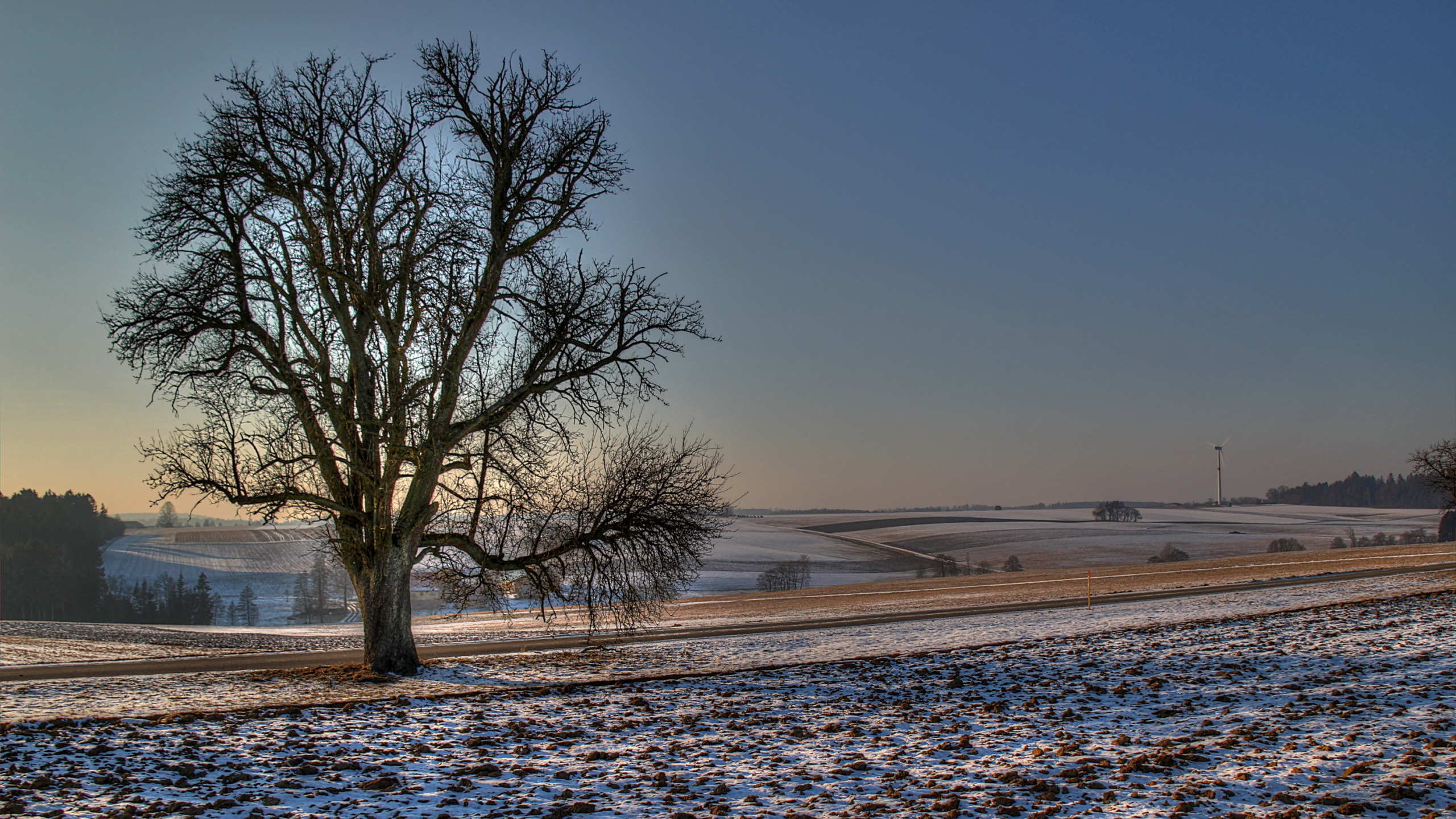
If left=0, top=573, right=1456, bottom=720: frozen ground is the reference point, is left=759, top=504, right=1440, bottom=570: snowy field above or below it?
below

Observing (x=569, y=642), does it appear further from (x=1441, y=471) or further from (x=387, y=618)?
(x=1441, y=471)

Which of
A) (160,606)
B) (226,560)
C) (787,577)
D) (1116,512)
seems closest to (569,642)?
(787,577)

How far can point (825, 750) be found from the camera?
964 cm

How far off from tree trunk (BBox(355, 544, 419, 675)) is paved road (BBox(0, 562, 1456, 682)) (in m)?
→ 3.57

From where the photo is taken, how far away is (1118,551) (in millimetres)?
95625

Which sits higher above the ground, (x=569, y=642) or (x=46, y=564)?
(x=569, y=642)

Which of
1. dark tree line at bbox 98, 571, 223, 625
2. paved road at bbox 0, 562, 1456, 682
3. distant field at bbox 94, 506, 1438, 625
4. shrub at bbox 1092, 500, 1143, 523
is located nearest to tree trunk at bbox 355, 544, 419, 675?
paved road at bbox 0, 562, 1456, 682

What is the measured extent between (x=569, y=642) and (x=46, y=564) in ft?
272

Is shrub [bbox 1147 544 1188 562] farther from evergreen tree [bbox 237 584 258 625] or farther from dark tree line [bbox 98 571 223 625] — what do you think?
evergreen tree [bbox 237 584 258 625]

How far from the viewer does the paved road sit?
18.5 metres

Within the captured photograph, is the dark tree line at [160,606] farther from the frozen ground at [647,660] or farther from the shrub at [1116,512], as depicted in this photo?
the shrub at [1116,512]

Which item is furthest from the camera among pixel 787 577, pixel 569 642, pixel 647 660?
pixel 787 577

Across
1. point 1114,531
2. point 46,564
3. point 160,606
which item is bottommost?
point 160,606

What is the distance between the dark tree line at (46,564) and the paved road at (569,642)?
235 ft
